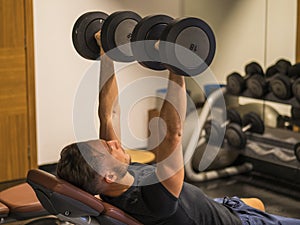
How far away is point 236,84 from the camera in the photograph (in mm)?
4012

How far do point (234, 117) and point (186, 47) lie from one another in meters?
2.32

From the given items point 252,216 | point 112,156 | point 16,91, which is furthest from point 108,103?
point 16,91

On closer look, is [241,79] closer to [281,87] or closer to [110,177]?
[281,87]

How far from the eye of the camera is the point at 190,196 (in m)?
2.00

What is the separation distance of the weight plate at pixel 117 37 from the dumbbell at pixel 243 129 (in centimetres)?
195

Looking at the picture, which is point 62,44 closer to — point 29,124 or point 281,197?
point 29,124

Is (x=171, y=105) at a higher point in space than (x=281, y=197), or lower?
higher

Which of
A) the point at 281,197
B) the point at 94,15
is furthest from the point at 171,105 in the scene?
the point at 281,197

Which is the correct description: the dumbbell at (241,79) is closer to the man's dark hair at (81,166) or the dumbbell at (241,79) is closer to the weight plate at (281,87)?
the weight plate at (281,87)

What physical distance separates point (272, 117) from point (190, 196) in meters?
2.30

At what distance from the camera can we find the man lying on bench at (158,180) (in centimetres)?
176

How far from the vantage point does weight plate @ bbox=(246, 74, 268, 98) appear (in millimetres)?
3857

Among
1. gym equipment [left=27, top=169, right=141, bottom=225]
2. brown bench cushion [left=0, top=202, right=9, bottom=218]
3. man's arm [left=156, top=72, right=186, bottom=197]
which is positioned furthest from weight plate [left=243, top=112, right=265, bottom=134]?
man's arm [left=156, top=72, right=186, bottom=197]

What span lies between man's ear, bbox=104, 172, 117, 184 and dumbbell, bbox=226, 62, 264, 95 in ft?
7.22
